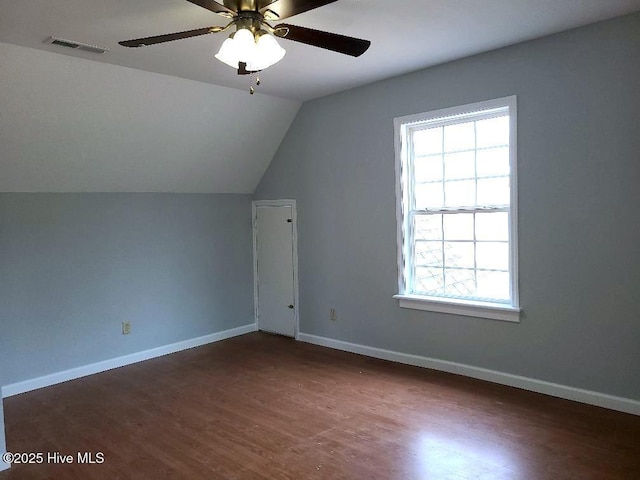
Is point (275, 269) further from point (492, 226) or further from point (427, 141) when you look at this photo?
point (492, 226)

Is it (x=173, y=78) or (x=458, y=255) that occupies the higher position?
(x=173, y=78)

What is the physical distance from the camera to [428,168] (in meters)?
4.11

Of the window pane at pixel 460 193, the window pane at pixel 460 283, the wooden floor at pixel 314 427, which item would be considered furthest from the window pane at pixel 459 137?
the wooden floor at pixel 314 427

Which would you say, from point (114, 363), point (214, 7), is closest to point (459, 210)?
point (214, 7)

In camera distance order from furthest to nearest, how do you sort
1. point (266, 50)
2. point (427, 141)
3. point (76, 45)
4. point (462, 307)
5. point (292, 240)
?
point (292, 240), point (427, 141), point (462, 307), point (76, 45), point (266, 50)

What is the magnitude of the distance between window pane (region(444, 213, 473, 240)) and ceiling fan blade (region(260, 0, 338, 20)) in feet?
7.57

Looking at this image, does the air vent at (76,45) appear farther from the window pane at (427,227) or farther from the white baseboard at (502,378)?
the white baseboard at (502,378)

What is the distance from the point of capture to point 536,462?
2566 millimetres

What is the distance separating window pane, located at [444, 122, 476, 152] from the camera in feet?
12.5

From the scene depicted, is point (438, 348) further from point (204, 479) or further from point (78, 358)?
point (78, 358)

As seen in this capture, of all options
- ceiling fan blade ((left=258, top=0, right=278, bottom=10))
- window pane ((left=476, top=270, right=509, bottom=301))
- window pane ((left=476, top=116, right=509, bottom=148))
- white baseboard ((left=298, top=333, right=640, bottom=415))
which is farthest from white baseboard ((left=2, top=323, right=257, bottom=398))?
ceiling fan blade ((left=258, top=0, right=278, bottom=10))

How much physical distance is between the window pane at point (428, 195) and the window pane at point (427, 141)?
283 millimetres

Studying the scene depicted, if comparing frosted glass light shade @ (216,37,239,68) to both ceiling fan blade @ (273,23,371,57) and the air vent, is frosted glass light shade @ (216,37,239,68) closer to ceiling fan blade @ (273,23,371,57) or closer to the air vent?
ceiling fan blade @ (273,23,371,57)

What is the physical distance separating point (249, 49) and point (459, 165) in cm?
229
